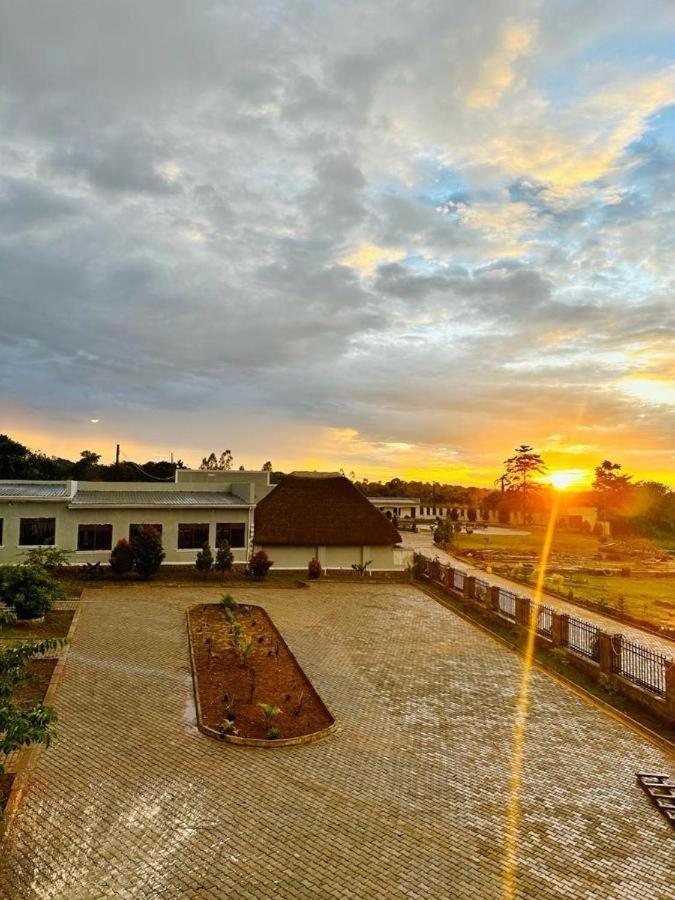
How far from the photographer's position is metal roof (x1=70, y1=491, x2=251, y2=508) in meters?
27.9

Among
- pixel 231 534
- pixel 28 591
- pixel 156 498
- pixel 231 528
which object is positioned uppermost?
pixel 156 498

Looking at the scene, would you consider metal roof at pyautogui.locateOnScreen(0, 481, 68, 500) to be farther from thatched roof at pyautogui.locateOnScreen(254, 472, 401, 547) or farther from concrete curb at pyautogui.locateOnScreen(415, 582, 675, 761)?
concrete curb at pyautogui.locateOnScreen(415, 582, 675, 761)

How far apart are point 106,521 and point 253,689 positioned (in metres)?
17.4

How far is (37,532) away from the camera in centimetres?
2661

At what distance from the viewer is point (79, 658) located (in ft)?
50.9

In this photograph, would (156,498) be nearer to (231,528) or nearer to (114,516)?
(114,516)

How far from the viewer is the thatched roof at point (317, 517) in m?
30.5

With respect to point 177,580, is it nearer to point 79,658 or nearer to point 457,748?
point 79,658

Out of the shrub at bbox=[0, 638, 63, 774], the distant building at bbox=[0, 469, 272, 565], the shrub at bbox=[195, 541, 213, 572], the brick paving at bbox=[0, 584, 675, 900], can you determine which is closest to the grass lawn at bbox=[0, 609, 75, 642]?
the brick paving at bbox=[0, 584, 675, 900]

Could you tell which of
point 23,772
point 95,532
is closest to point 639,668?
point 23,772

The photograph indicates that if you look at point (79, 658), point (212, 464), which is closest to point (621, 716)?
point (79, 658)

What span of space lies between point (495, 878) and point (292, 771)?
3.81 meters

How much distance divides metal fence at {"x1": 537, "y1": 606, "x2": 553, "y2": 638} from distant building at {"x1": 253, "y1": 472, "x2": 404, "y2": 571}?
11.8 m

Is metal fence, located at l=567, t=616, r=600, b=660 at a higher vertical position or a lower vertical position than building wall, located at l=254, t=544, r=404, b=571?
lower
